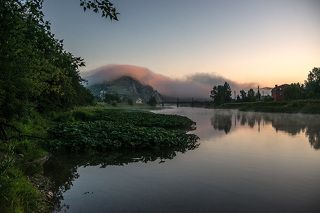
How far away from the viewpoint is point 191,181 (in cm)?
1736

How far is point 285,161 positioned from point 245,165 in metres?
3.26

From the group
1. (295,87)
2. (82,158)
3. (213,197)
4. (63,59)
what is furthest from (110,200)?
(295,87)

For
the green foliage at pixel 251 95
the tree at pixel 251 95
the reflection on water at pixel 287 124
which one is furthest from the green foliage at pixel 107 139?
the tree at pixel 251 95

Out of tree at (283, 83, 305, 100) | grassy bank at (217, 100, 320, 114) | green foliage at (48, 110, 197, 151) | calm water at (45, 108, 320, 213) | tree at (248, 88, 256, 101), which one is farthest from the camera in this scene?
tree at (248, 88, 256, 101)

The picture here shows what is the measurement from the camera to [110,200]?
46.5ft

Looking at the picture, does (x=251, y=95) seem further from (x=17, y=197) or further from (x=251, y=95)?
(x=17, y=197)

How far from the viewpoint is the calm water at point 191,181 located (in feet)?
44.3

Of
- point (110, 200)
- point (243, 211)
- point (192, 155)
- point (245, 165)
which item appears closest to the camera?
point (243, 211)

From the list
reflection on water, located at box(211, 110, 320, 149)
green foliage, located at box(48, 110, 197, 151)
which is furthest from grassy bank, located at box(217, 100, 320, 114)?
green foliage, located at box(48, 110, 197, 151)

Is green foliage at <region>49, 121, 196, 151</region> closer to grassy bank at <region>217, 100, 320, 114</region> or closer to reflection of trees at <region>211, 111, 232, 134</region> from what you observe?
reflection of trees at <region>211, 111, 232, 134</region>

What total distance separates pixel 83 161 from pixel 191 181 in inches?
326

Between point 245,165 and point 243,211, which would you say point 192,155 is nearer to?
point 245,165

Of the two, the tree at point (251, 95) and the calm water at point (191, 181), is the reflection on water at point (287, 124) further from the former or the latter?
the tree at point (251, 95)

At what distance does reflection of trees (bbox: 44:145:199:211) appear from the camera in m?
17.3
